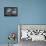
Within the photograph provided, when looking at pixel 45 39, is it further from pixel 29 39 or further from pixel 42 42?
pixel 29 39

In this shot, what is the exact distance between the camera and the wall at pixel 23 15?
3.81 metres

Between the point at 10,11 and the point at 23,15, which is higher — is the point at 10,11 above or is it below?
above

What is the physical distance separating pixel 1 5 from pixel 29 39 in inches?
48.2

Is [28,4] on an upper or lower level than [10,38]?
upper

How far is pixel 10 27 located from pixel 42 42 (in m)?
0.98

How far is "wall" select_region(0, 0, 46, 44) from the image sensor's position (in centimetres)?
381

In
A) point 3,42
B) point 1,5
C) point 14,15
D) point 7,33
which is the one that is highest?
point 1,5

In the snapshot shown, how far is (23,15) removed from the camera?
12.6 ft

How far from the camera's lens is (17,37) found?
149 inches

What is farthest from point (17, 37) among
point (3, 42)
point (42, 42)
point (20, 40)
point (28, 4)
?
point (28, 4)

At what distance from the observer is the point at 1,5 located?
3.81 m

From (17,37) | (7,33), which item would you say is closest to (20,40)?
(17,37)

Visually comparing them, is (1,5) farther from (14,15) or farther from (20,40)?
(20,40)

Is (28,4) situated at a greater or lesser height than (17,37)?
greater
